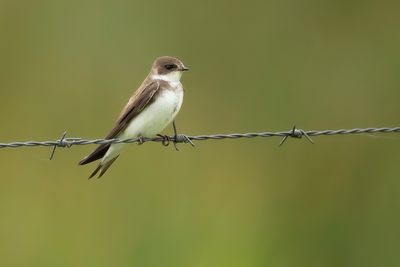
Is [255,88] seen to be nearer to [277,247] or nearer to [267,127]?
[267,127]

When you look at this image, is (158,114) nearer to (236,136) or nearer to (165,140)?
(165,140)

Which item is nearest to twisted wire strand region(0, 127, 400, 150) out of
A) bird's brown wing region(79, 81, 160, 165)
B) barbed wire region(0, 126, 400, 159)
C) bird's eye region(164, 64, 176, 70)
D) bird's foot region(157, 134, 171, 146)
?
barbed wire region(0, 126, 400, 159)

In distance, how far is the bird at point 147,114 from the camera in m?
6.25

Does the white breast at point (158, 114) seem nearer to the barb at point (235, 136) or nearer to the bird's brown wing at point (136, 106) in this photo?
the bird's brown wing at point (136, 106)

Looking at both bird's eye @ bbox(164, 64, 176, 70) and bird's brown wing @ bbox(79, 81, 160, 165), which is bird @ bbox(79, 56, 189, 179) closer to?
bird's brown wing @ bbox(79, 81, 160, 165)

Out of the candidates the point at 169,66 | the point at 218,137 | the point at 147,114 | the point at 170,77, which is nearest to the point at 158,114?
the point at 147,114

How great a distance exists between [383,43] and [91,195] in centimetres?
399

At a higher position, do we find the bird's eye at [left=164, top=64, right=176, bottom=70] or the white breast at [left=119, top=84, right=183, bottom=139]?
the bird's eye at [left=164, top=64, right=176, bottom=70]

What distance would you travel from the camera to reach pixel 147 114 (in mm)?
6293

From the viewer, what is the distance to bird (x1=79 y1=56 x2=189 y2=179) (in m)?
6.25

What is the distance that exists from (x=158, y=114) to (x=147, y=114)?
0.08m

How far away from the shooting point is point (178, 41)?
36.6 ft

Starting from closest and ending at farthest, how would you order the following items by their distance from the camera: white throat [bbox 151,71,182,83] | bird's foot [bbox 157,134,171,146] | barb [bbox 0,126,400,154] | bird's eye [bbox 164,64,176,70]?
barb [bbox 0,126,400,154] → bird's foot [bbox 157,134,171,146] → white throat [bbox 151,71,182,83] → bird's eye [bbox 164,64,176,70]

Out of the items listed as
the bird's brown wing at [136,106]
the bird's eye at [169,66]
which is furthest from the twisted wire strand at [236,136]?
the bird's eye at [169,66]
